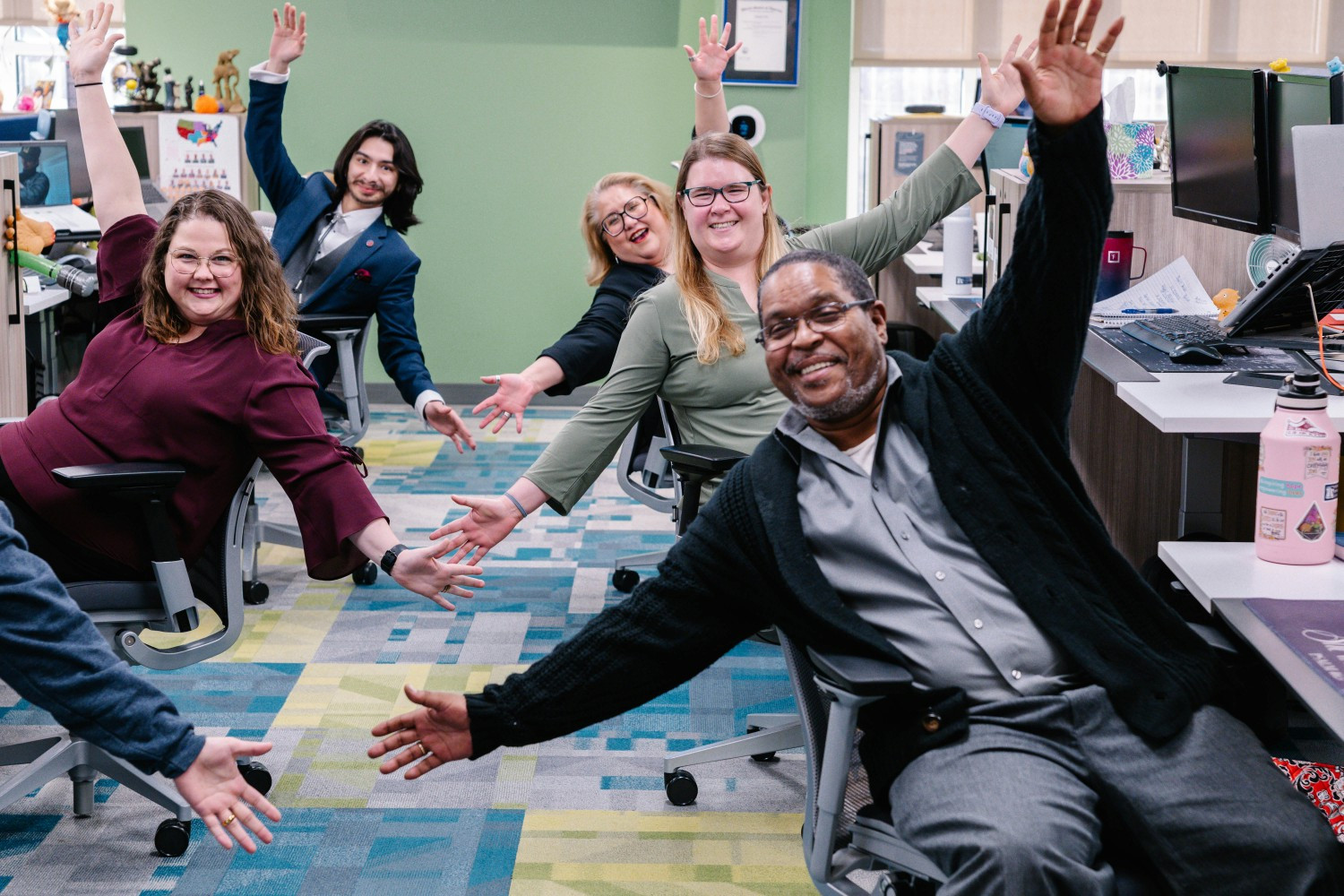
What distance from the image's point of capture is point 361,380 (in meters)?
3.76

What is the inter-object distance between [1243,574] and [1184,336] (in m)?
1.05

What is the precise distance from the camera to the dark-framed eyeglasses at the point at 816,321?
180 centimetres

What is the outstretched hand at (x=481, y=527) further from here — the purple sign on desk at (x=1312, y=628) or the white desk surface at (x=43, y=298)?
the white desk surface at (x=43, y=298)

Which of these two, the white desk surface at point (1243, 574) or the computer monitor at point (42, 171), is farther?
the computer monitor at point (42, 171)

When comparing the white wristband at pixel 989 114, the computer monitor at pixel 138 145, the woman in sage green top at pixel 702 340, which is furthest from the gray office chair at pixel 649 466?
the computer monitor at pixel 138 145

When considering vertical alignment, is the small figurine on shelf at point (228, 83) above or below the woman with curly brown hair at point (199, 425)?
above

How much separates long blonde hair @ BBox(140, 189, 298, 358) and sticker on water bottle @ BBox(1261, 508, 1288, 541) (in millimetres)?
1607

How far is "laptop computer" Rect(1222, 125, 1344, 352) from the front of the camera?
229 cm

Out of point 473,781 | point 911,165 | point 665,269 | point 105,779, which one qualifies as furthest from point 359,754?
point 911,165

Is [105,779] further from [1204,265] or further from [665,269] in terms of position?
[1204,265]

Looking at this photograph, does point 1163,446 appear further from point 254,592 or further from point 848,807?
point 254,592

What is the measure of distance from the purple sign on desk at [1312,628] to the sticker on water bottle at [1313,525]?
149 millimetres

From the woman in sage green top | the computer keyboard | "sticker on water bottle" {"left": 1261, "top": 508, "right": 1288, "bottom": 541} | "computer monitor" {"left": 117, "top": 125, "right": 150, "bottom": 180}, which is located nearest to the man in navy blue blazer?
the woman in sage green top

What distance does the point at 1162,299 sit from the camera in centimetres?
307
